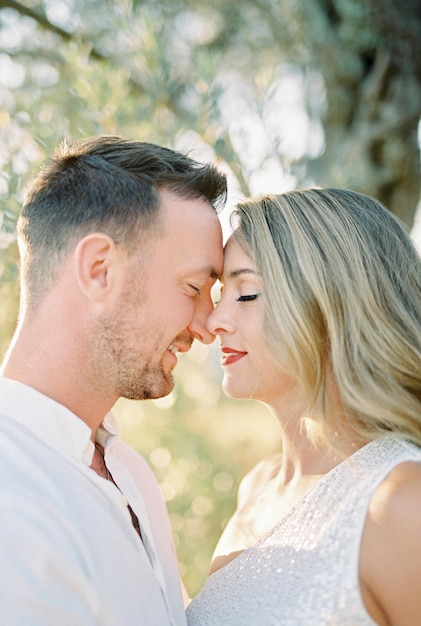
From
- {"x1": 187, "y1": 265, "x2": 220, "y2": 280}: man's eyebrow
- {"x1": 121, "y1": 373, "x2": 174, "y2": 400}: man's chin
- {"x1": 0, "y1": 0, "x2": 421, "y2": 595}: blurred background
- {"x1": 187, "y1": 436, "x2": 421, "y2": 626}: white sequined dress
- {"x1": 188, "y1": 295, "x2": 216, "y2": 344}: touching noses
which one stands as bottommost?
{"x1": 187, "y1": 436, "x2": 421, "y2": 626}: white sequined dress

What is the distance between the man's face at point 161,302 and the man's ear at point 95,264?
0.05 metres

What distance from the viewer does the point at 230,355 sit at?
2.43m

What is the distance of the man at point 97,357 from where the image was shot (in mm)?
1883

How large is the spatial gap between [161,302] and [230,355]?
27 centimetres

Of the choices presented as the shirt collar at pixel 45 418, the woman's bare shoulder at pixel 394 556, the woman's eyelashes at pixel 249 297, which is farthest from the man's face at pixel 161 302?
the woman's bare shoulder at pixel 394 556

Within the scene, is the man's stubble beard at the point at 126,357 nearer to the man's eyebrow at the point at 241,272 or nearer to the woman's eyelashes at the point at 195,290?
the woman's eyelashes at the point at 195,290

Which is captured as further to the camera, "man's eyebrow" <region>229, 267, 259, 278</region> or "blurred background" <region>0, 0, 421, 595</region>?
"blurred background" <region>0, 0, 421, 595</region>

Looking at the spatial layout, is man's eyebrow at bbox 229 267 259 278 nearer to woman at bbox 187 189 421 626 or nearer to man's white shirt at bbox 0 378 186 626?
woman at bbox 187 189 421 626

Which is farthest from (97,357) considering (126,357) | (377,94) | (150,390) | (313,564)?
(377,94)

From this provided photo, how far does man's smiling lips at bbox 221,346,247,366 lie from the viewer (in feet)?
7.90

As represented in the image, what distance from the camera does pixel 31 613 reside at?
1745 millimetres

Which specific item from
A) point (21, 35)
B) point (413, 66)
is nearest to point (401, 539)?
point (413, 66)

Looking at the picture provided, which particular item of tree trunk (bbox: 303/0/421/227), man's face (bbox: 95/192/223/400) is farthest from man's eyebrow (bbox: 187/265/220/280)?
tree trunk (bbox: 303/0/421/227)

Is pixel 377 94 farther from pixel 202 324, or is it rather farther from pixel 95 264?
pixel 95 264
